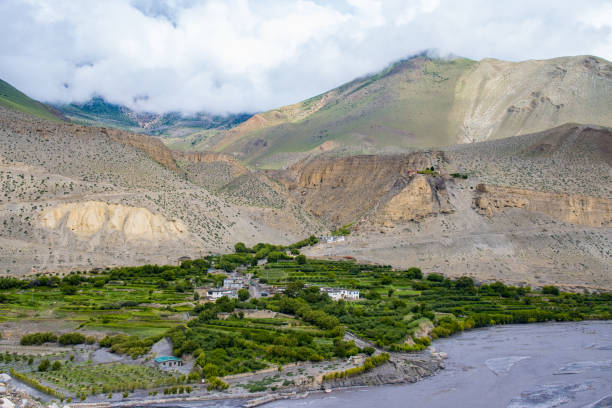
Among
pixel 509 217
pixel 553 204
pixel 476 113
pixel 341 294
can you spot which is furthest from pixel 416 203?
pixel 476 113

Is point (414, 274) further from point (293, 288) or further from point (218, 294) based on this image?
point (218, 294)

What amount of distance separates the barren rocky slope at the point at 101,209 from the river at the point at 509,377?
45.9 meters

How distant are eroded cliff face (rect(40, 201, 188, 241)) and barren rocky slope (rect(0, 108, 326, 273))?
13 cm

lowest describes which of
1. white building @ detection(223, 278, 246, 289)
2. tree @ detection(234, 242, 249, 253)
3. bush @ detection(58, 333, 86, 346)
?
bush @ detection(58, 333, 86, 346)

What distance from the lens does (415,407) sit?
3669 cm

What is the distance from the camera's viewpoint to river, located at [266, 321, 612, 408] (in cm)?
3769

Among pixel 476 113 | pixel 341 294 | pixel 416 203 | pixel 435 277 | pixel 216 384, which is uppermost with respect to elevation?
pixel 476 113

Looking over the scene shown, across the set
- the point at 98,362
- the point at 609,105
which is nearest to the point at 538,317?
the point at 98,362

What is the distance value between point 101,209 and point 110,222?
8.25 feet

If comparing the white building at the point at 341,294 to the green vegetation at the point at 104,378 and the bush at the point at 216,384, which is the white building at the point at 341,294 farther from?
the bush at the point at 216,384

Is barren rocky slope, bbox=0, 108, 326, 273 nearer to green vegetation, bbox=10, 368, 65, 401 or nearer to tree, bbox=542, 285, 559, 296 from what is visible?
green vegetation, bbox=10, 368, 65, 401

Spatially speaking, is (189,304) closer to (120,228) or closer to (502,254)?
(120,228)

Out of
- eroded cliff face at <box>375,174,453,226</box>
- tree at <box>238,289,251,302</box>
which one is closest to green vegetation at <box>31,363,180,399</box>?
tree at <box>238,289,251,302</box>

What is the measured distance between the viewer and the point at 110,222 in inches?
3265
